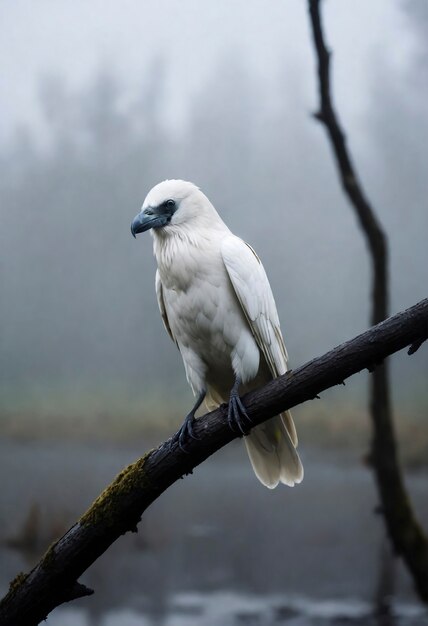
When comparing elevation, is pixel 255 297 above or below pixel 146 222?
below

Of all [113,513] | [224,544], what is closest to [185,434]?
[113,513]

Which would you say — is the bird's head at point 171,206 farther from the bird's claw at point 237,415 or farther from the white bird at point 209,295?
the bird's claw at point 237,415

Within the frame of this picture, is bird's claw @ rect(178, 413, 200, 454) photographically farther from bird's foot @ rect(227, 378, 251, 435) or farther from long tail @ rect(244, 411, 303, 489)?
long tail @ rect(244, 411, 303, 489)

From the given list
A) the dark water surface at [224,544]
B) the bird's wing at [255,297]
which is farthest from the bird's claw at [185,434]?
the dark water surface at [224,544]

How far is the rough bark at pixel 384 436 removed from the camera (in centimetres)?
331

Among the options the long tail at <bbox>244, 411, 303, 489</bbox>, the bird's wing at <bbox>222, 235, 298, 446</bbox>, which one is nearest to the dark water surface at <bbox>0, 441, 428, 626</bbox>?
the long tail at <bbox>244, 411, 303, 489</bbox>

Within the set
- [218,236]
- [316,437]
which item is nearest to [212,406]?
[218,236]

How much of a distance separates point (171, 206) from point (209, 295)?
31 centimetres

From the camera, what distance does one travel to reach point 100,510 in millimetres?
1815

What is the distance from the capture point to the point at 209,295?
2.04m

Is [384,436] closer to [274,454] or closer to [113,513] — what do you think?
[274,454]

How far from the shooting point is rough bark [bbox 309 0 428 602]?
331cm

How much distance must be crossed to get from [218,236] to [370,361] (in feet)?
2.34

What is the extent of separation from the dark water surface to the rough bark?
39 centimetres
